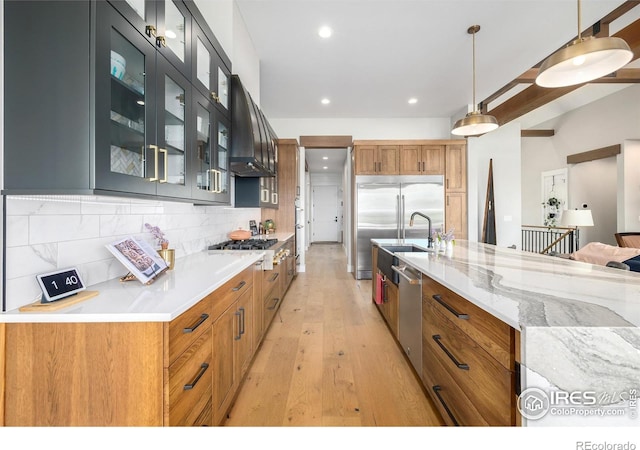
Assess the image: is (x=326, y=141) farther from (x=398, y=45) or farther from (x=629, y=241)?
(x=629, y=241)

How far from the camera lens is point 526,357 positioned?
0.87 metres

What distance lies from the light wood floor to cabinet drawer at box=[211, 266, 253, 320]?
2.25 ft

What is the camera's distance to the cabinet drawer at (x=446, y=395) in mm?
1228

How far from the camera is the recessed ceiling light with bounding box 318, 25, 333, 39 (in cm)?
303

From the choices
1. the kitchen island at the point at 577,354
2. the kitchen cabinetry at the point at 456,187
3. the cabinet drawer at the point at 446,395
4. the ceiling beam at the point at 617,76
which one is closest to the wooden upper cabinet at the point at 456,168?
the kitchen cabinetry at the point at 456,187

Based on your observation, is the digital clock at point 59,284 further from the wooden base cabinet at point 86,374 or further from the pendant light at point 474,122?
the pendant light at point 474,122

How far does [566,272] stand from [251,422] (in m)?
1.98

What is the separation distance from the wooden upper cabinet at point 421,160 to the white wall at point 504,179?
1.19 metres

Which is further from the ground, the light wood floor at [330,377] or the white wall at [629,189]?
the white wall at [629,189]

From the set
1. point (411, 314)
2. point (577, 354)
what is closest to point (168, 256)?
point (411, 314)

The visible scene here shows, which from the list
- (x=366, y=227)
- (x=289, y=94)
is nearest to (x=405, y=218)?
(x=366, y=227)
